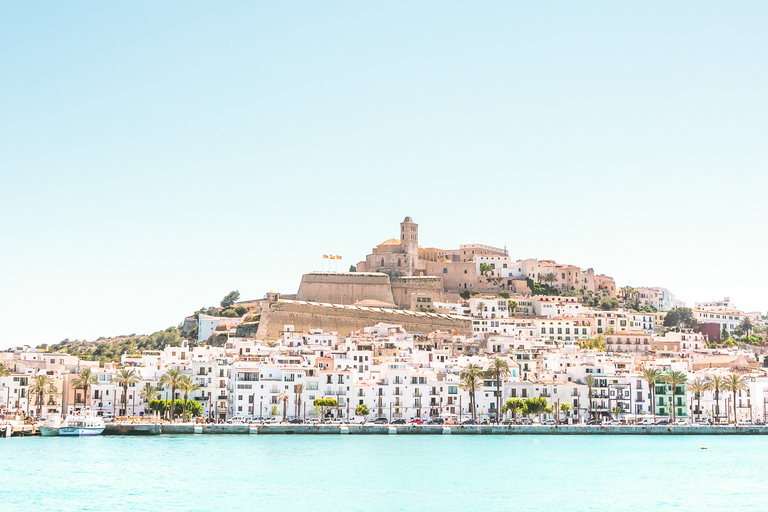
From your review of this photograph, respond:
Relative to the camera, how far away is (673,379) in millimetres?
67312

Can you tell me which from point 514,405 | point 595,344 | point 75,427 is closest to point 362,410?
point 514,405

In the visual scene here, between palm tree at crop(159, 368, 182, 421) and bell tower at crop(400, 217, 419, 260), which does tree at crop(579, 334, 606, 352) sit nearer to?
bell tower at crop(400, 217, 419, 260)

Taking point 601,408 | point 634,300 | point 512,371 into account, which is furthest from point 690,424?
point 634,300

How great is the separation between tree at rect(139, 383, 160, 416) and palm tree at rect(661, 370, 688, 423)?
32307 millimetres

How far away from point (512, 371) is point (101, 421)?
26.9m

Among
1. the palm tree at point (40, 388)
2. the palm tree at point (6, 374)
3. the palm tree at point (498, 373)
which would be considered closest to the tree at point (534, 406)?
the palm tree at point (498, 373)

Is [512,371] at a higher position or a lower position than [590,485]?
higher

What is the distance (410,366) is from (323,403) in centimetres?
738

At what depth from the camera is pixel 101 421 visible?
60312 millimetres

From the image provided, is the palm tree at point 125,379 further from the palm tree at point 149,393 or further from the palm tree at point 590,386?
the palm tree at point 590,386

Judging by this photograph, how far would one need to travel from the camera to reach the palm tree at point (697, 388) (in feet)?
225

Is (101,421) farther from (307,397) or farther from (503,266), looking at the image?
(503,266)

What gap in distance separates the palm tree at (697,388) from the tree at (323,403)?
2347cm

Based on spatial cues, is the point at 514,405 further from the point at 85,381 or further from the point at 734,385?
the point at 85,381
